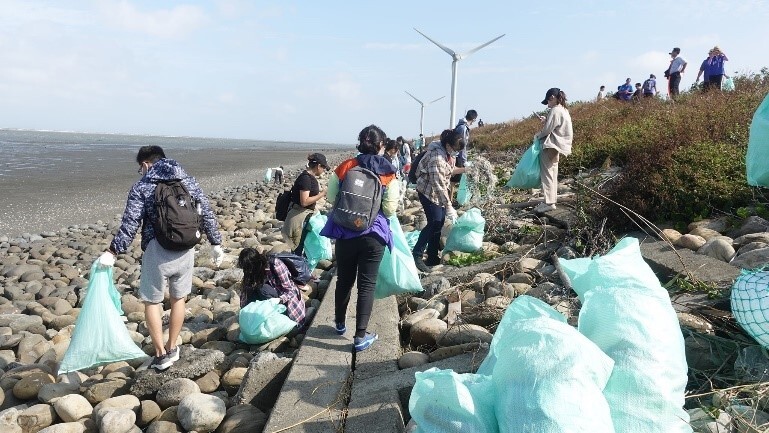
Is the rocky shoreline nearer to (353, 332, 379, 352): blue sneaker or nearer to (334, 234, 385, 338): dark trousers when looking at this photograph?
(353, 332, 379, 352): blue sneaker

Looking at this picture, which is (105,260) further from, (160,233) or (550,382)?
(550,382)

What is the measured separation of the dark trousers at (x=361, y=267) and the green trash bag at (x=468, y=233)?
7.67ft

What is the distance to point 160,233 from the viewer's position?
11.4 ft

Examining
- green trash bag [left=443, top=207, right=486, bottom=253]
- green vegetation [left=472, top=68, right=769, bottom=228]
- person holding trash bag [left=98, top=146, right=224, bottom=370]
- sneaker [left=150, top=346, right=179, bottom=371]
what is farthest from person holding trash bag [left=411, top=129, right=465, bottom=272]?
sneaker [left=150, top=346, right=179, bottom=371]

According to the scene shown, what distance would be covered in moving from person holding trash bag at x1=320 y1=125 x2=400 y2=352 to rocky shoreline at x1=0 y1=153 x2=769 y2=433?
1.68 feet

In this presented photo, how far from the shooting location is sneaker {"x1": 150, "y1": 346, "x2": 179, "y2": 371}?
3672 mm

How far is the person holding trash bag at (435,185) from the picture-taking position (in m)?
5.58

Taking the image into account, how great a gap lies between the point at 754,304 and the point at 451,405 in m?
1.56

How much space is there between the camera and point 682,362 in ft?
7.09

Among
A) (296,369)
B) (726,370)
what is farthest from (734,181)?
(296,369)

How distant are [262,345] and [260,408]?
3.22 feet

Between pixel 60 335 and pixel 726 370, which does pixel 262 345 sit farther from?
pixel 726 370

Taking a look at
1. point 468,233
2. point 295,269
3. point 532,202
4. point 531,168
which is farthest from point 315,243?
point 532,202

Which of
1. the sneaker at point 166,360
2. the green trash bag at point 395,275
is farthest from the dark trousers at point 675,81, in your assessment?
the sneaker at point 166,360
